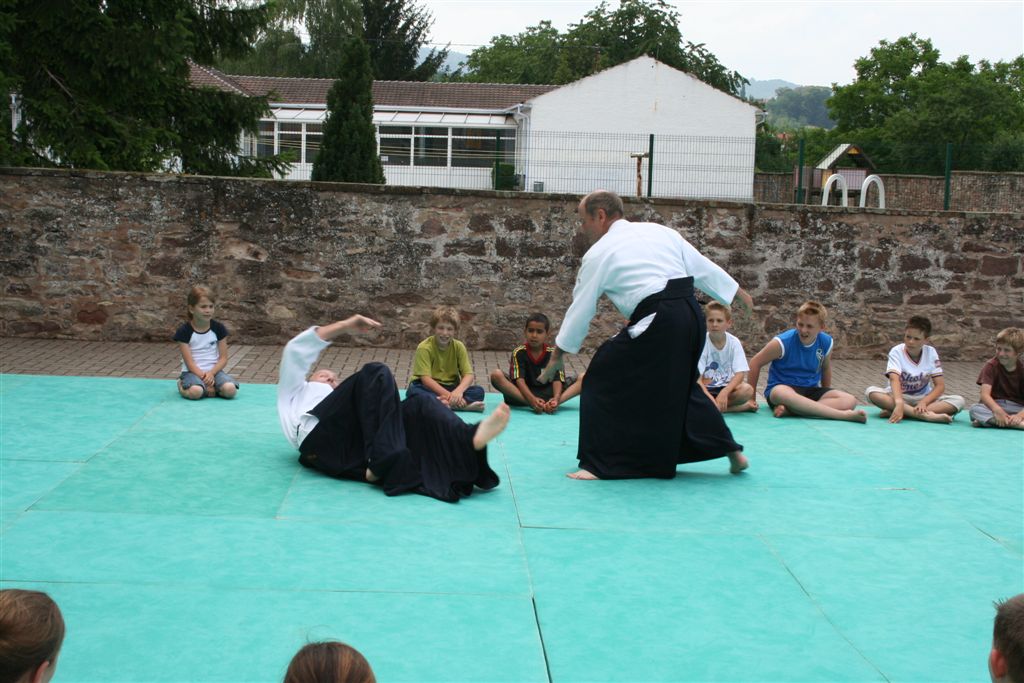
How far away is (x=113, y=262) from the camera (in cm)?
1183

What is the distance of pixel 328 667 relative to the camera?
206 centimetres

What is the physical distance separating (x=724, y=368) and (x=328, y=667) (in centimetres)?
762

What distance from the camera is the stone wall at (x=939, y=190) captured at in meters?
15.9

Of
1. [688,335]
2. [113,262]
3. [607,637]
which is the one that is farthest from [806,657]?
[113,262]

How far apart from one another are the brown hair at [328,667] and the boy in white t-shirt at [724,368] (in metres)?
7.31

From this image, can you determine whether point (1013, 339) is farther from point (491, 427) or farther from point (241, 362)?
point (241, 362)

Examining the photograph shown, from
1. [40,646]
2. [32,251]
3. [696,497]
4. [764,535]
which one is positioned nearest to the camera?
[40,646]

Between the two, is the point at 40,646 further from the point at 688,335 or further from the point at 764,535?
the point at 688,335

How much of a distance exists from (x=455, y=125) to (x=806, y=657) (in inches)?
1381

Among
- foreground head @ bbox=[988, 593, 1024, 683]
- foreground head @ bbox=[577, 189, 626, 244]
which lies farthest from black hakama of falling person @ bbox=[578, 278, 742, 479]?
foreground head @ bbox=[988, 593, 1024, 683]

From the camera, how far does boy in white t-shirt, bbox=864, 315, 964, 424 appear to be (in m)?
9.35

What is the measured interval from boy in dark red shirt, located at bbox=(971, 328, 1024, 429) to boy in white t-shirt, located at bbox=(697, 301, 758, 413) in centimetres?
190

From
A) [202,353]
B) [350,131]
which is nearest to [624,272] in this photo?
[202,353]

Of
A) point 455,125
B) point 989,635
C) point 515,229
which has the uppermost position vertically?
point 455,125
